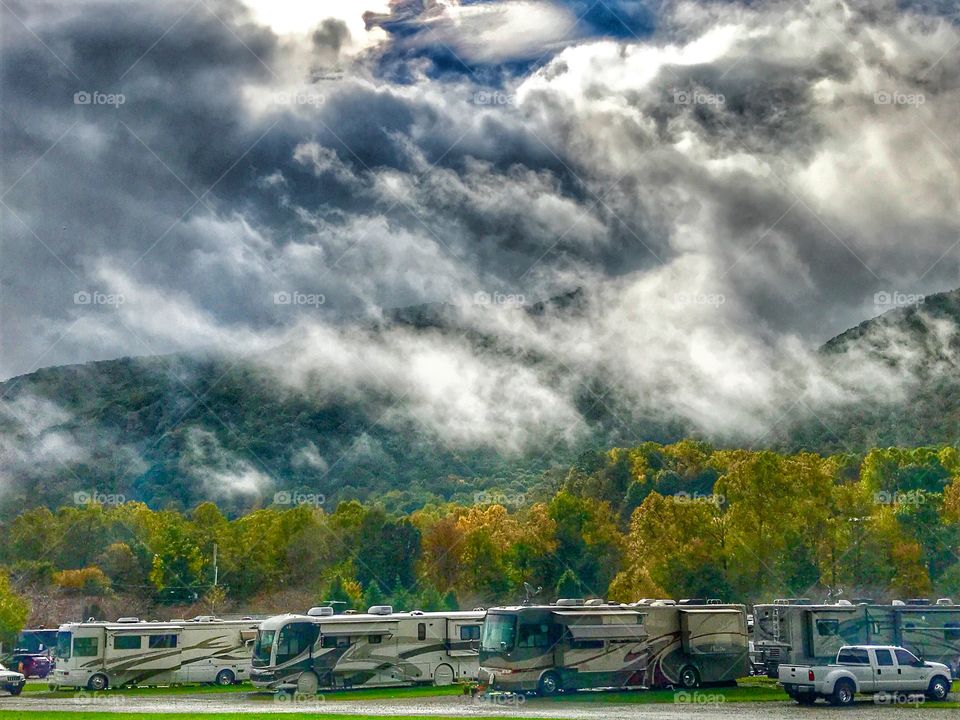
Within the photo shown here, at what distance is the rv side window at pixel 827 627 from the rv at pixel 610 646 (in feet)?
9.48

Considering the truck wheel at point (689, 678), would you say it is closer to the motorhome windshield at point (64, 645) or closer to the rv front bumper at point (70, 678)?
the rv front bumper at point (70, 678)

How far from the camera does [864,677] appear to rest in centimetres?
3209

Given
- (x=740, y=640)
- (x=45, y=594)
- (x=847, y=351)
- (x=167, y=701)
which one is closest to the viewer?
(x=167, y=701)

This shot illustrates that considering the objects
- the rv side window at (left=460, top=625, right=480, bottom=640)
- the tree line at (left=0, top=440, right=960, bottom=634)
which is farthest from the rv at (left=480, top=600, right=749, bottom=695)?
the tree line at (left=0, top=440, right=960, bottom=634)

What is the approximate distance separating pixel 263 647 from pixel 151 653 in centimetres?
756

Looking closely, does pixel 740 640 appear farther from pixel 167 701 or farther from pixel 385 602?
pixel 385 602

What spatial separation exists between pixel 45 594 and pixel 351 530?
30.0 metres

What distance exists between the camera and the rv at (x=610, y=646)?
117ft

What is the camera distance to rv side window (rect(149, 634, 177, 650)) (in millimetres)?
43688

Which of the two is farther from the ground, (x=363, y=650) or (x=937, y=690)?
(x=363, y=650)

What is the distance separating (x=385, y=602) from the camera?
94.1m

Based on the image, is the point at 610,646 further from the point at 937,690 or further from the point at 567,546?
the point at 567,546

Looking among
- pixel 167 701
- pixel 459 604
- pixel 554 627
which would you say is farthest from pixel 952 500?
pixel 167 701

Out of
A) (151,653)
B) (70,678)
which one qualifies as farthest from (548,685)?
(70,678)
